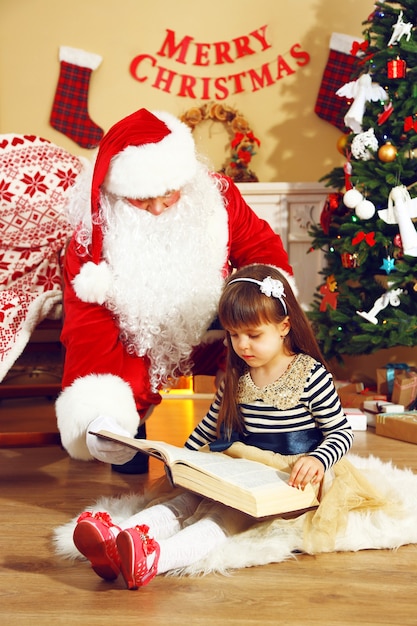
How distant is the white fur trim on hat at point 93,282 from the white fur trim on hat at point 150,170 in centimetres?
24

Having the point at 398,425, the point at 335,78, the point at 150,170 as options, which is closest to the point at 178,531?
the point at 150,170

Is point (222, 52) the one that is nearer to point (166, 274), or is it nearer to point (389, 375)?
point (389, 375)

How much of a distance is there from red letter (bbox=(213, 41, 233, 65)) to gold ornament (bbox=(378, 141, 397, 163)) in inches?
52.2

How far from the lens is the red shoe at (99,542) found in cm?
A: 155

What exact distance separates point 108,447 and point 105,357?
0.44 meters

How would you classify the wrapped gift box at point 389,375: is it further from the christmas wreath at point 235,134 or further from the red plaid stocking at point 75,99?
the red plaid stocking at point 75,99

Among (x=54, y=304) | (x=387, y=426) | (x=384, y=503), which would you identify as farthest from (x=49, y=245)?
(x=384, y=503)

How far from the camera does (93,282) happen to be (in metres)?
2.29

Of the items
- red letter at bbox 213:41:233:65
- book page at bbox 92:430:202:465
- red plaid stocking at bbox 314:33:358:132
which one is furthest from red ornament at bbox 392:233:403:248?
book page at bbox 92:430:202:465

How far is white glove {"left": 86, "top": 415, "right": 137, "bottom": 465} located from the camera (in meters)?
1.94

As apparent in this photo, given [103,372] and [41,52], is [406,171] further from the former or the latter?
[41,52]

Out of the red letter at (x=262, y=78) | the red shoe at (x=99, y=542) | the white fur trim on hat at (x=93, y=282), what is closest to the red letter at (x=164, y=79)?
the red letter at (x=262, y=78)

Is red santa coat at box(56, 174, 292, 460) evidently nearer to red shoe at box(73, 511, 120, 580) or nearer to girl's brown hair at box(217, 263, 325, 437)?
girl's brown hair at box(217, 263, 325, 437)

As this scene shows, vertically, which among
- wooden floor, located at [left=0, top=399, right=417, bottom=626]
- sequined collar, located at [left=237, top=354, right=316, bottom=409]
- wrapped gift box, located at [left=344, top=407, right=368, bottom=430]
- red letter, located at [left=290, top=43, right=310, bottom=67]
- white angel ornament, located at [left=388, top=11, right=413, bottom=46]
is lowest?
wrapped gift box, located at [left=344, top=407, right=368, bottom=430]
